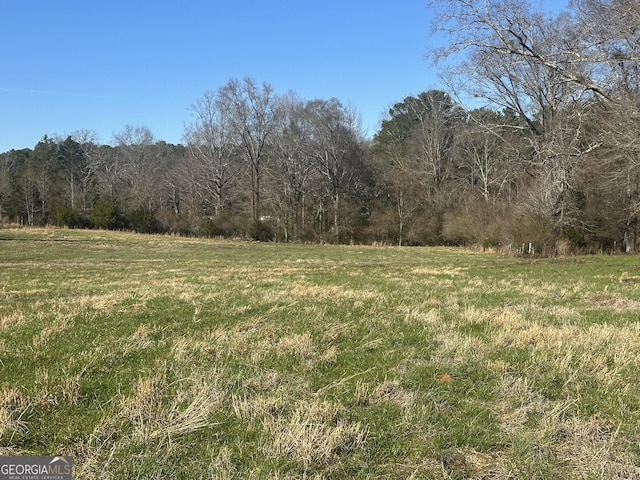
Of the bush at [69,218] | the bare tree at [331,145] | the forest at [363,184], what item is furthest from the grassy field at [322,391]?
the bush at [69,218]

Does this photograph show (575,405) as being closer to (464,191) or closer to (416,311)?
(416,311)

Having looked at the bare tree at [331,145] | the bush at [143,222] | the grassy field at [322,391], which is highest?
the bare tree at [331,145]

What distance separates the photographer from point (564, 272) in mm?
17031

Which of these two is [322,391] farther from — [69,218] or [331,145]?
[69,218]

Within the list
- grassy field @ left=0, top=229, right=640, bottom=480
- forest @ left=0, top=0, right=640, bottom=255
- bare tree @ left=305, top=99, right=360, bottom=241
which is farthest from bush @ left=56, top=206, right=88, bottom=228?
grassy field @ left=0, top=229, right=640, bottom=480

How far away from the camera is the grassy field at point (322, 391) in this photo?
3029mm

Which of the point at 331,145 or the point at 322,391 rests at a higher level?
the point at 331,145

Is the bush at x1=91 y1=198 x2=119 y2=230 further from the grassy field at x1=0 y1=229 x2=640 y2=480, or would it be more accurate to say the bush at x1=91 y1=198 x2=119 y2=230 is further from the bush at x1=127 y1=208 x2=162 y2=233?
the grassy field at x1=0 y1=229 x2=640 y2=480

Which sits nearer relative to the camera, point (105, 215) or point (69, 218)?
point (105, 215)

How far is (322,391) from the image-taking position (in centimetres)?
413

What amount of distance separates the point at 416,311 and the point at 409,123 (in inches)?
2180

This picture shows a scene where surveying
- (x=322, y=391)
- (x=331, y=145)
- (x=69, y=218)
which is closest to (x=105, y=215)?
(x=69, y=218)

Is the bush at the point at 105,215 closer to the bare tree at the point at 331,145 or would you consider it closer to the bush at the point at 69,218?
the bush at the point at 69,218

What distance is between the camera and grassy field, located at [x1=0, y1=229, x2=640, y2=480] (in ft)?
9.94
